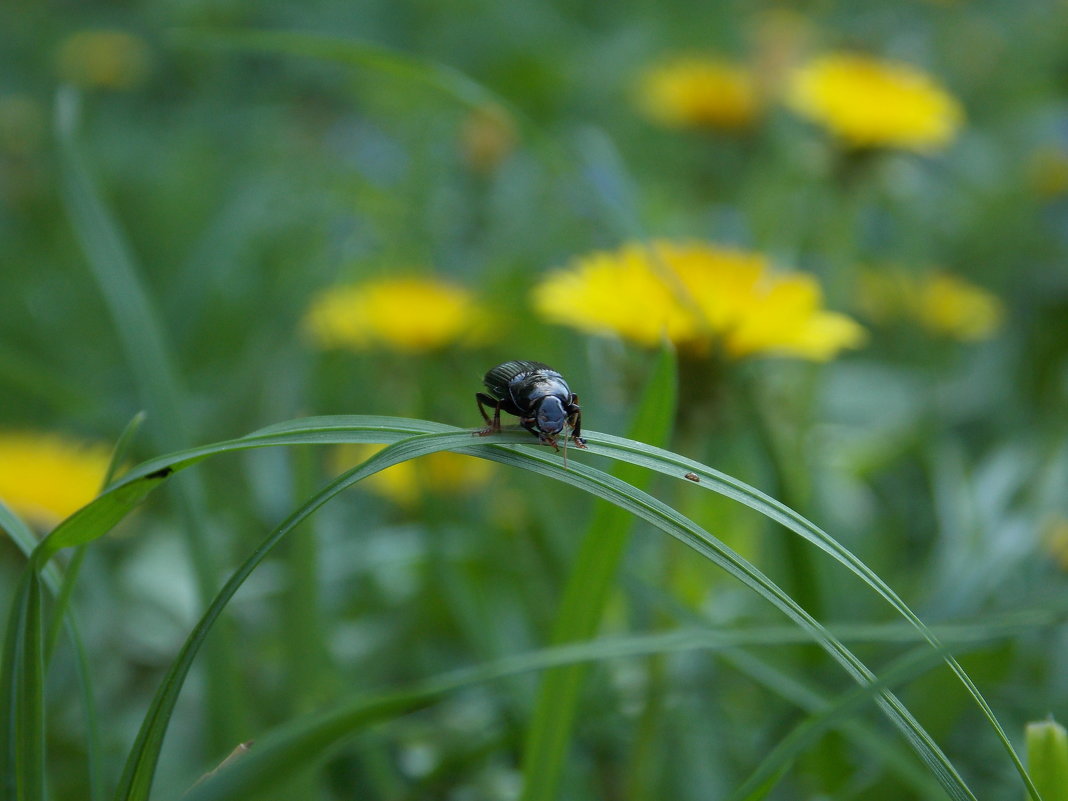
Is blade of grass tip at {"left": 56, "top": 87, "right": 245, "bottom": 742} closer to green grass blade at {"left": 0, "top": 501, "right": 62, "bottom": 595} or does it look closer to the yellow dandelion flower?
green grass blade at {"left": 0, "top": 501, "right": 62, "bottom": 595}

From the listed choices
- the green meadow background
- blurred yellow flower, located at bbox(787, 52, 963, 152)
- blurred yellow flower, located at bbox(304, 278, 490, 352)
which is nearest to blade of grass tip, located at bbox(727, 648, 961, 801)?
the green meadow background

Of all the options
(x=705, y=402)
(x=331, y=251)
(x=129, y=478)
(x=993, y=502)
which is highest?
(x=129, y=478)

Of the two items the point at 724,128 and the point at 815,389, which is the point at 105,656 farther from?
the point at 724,128

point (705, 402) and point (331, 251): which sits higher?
point (705, 402)

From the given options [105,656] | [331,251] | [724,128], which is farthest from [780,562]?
[724,128]

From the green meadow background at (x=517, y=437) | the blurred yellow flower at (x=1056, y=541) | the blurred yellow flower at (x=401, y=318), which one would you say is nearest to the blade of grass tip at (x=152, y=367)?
the green meadow background at (x=517, y=437)

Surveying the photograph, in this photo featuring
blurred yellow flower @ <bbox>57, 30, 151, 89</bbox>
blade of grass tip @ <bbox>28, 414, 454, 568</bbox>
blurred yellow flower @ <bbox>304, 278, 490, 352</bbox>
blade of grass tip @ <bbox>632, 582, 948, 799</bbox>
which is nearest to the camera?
blade of grass tip @ <bbox>28, 414, 454, 568</bbox>
